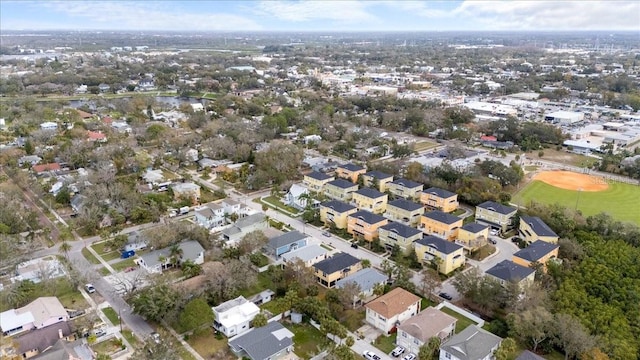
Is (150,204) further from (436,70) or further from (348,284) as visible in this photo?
(436,70)

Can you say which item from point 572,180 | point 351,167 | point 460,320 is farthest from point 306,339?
point 572,180

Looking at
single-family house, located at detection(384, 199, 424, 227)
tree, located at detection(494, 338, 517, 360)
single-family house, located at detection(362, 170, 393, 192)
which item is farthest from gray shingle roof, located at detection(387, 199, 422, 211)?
tree, located at detection(494, 338, 517, 360)

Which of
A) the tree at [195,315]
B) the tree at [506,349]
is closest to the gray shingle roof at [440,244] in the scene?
the tree at [506,349]

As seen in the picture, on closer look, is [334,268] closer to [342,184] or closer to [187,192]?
[342,184]

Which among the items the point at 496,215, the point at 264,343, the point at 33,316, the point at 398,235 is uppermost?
the point at 496,215

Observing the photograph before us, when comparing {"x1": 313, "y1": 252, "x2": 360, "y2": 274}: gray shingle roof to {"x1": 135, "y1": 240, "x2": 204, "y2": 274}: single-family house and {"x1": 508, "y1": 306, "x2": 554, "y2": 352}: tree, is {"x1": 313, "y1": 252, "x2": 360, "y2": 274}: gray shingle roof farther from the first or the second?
{"x1": 508, "y1": 306, "x2": 554, "y2": 352}: tree

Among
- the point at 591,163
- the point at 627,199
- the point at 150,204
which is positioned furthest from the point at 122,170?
the point at 591,163

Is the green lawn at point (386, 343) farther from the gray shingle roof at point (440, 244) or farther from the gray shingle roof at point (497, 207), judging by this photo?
the gray shingle roof at point (497, 207)
